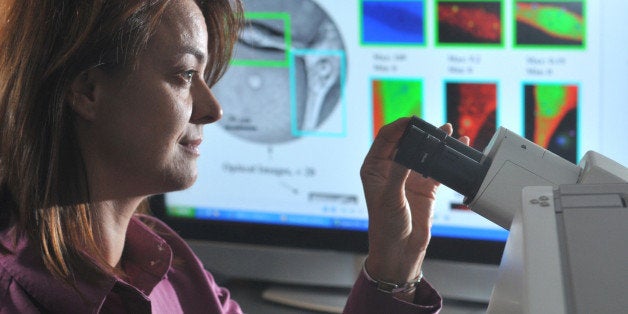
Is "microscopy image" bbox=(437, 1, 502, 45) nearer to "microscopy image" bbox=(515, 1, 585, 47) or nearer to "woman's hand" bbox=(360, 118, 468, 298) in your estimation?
"microscopy image" bbox=(515, 1, 585, 47)

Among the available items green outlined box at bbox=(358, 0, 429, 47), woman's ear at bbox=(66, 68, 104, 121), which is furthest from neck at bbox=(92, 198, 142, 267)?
green outlined box at bbox=(358, 0, 429, 47)

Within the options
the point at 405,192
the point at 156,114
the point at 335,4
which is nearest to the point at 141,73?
the point at 156,114

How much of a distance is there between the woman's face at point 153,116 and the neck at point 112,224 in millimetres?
18

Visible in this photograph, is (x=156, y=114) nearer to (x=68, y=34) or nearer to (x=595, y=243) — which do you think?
(x=68, y=34)

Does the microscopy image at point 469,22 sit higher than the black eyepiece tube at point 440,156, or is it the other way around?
the microscopy image at point 469,22

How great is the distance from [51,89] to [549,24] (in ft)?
2.43

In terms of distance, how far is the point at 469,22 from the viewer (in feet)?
4.54

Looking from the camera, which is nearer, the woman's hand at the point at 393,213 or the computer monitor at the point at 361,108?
the woman's hand at the point at 393,213

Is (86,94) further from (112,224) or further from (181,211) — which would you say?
(181,211)

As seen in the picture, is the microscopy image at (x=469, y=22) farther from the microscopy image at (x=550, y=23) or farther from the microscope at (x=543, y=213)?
the microscope at (x=543, y=213)

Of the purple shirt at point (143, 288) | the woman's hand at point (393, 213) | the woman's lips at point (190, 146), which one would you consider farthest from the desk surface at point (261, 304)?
the woman's lips at point (190, 146)

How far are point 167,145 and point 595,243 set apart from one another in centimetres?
59

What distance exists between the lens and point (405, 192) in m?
1.15

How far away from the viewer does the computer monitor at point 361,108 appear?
1333 millimetres
